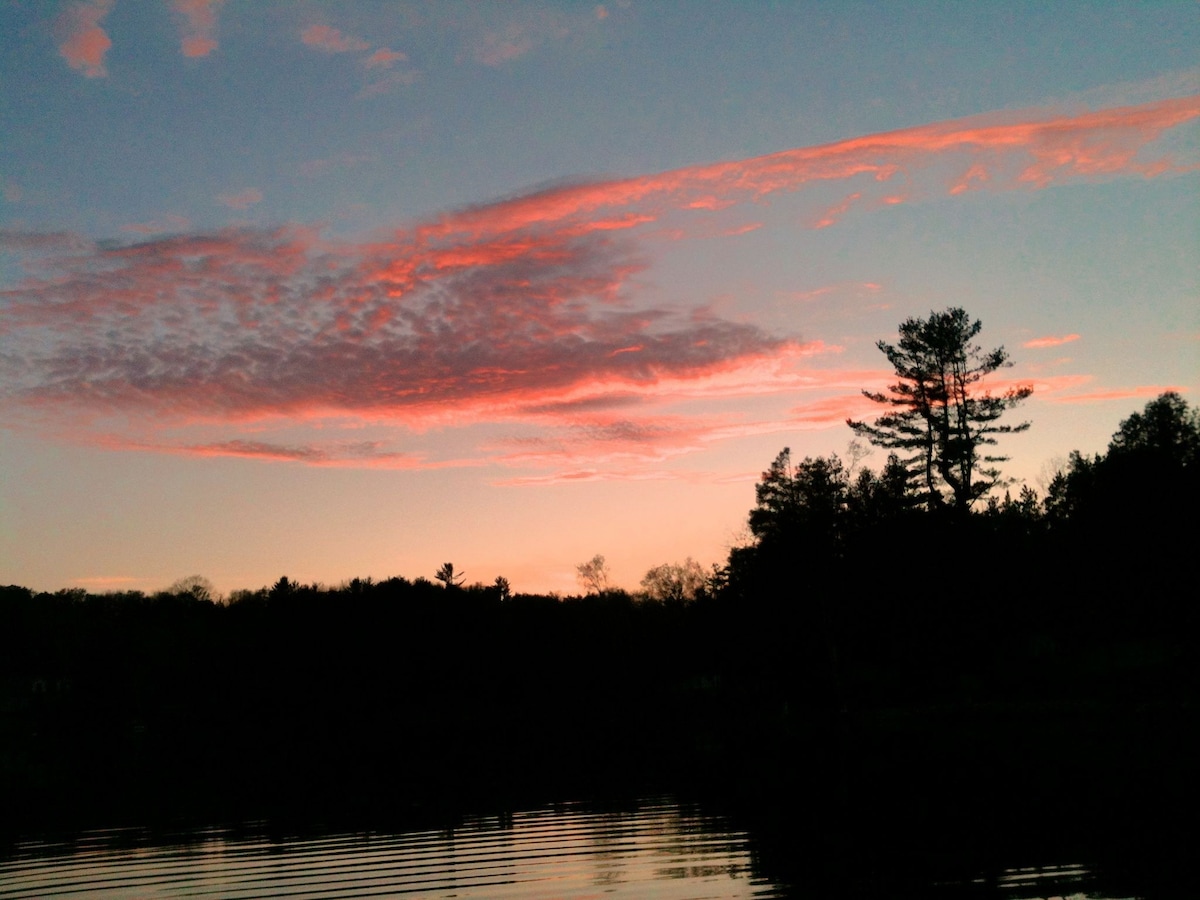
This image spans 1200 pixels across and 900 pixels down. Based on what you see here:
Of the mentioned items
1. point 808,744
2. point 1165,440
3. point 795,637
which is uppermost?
point 1165,440

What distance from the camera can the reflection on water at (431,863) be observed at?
19.7 m

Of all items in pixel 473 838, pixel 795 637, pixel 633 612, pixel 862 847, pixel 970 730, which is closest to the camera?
pixel 862 847

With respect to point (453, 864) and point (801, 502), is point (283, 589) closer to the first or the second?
point (801, 502)

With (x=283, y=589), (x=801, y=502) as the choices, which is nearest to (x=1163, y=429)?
(x=801, y=502)

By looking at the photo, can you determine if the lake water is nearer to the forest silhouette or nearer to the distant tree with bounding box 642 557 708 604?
the forest silhouette

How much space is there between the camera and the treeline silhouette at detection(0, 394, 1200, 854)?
44.0 meters

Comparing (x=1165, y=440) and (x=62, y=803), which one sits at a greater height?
(x=1165, y=440)

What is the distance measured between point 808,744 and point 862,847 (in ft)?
103

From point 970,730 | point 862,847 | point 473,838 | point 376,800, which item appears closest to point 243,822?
point 376,800

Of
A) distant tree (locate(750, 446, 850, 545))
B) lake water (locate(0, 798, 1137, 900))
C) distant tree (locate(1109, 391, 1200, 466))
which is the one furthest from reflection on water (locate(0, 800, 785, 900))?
distant tree (locate(1109, 391, 1200, 466))

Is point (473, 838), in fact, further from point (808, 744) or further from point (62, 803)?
point (808, 744)

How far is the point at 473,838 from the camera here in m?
26.6

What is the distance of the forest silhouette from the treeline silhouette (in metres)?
0.23

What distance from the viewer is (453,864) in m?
22.5
